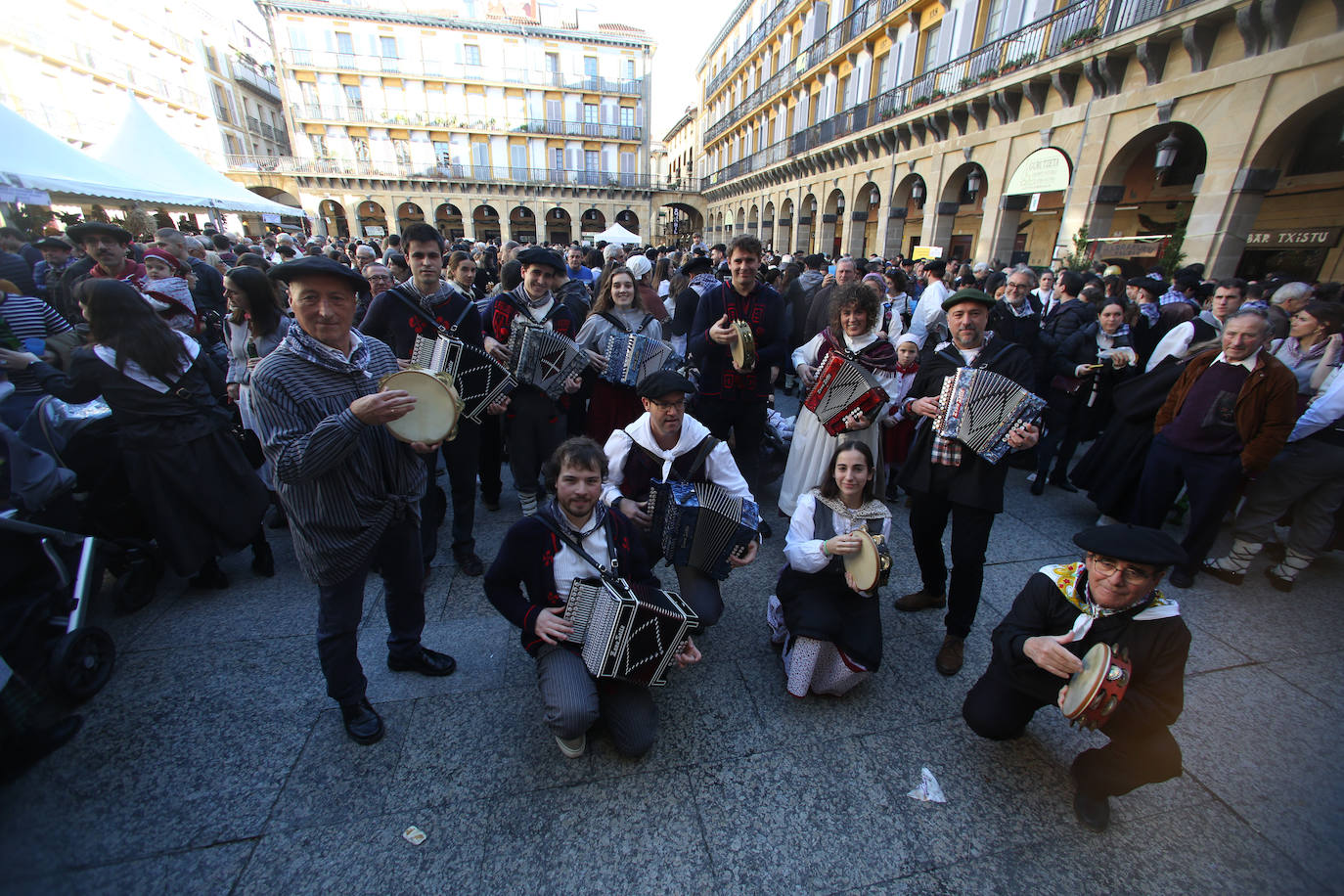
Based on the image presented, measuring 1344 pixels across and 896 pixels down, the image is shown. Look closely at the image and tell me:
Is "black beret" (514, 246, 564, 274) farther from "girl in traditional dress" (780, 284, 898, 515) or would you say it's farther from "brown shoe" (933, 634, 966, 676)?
"brown shoe" (933, 634, 966, 676)

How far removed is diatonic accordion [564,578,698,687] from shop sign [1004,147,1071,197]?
1503cm

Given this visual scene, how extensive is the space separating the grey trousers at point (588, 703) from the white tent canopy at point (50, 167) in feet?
36.5

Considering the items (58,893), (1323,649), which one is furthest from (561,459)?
(1323,649)

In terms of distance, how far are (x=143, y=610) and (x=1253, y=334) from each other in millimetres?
7711

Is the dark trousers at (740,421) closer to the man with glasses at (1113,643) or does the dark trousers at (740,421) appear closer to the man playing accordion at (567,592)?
the man playing accordion at (567,592)

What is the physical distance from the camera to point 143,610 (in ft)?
11.7

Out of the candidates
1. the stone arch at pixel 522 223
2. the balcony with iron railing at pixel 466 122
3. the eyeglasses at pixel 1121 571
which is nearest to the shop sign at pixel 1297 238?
the eyeglasses at pixel 1121 571

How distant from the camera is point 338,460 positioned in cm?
215

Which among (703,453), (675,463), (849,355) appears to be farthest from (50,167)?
(849,355)

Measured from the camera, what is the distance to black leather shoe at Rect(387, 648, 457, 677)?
10.1ft

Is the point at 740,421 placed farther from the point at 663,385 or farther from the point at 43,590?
the point at 43,590

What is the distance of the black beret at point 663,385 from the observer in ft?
10.1

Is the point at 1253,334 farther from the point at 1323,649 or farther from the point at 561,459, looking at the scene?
the point at 561,459

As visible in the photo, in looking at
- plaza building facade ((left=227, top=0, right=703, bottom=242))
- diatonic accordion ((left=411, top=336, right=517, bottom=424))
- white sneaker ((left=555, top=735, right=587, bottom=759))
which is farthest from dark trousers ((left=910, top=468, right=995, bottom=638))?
plaza building facade ((left=227, top=0, right=703, bottom=242))
